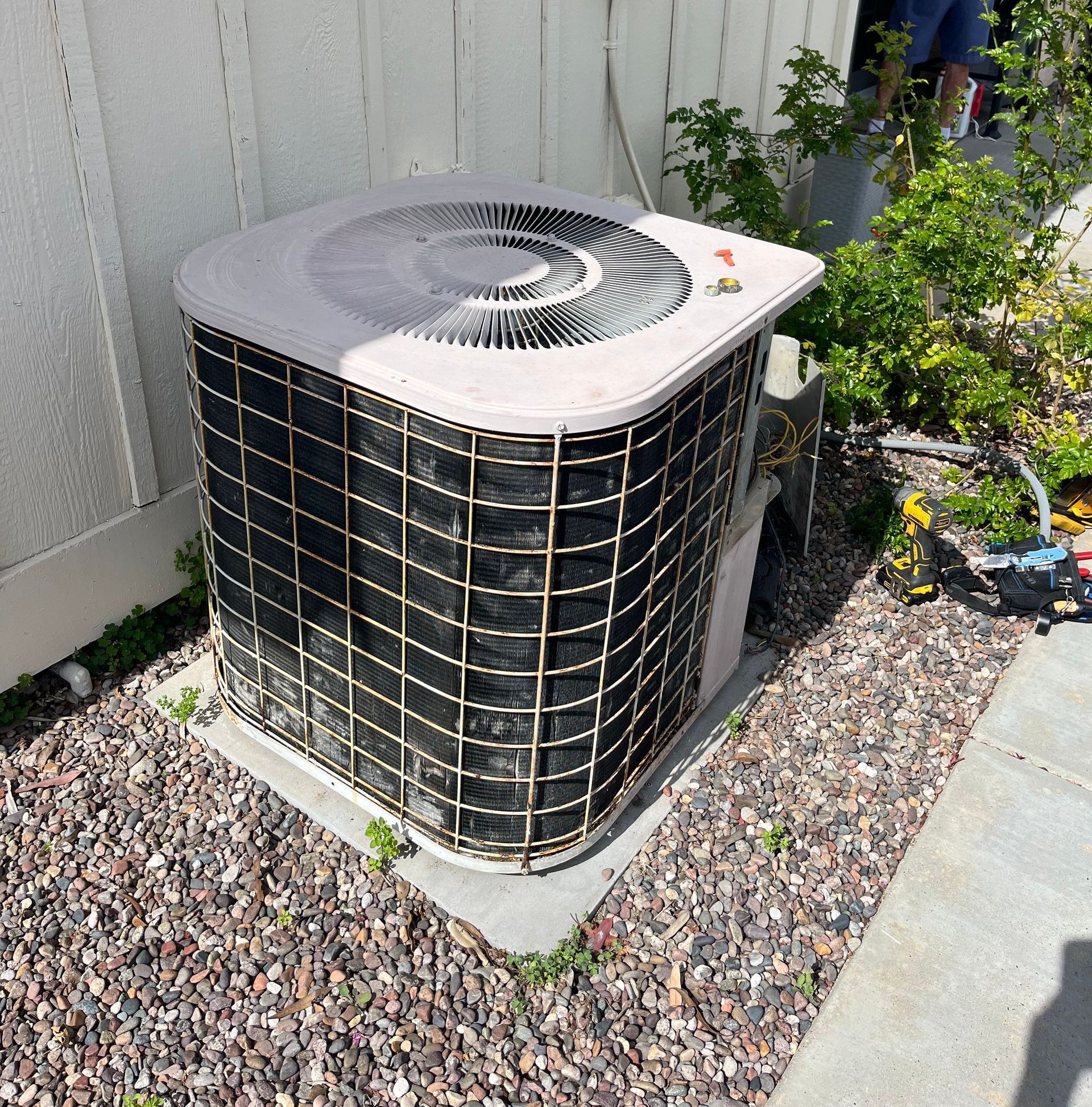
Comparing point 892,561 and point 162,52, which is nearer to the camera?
point 162,52

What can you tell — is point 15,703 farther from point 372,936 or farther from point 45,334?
point 372,936

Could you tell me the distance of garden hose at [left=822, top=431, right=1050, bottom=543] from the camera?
4574 millimetres

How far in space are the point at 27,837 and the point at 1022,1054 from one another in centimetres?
282

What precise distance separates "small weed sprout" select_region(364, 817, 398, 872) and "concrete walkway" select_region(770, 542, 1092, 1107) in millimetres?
1211

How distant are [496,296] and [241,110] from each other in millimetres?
1275

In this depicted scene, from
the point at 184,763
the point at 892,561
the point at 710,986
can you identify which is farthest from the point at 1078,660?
the point at 184,763

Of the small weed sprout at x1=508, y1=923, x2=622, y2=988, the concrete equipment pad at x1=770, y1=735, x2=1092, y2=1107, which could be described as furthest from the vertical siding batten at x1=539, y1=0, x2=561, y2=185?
the small weed sprout at x1=508, y1=923, x2=622, y2=988

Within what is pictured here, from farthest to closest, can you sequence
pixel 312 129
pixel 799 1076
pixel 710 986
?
pixel 312 129
pixel 710 986
pixel 799 1076

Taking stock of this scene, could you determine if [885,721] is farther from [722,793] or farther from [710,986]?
[710,986]

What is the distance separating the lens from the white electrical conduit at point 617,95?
15.8ft

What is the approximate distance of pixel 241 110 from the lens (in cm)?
338

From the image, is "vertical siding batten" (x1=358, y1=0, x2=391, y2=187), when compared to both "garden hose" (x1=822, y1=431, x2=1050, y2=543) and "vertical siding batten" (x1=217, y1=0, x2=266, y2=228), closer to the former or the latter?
"vertical siding batten" (x1=217, y1=0, x2=266, y2=228)

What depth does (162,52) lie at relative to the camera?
3131mm

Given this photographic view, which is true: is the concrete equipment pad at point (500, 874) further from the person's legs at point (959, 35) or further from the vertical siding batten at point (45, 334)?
the person's legs at point (959, 35)
